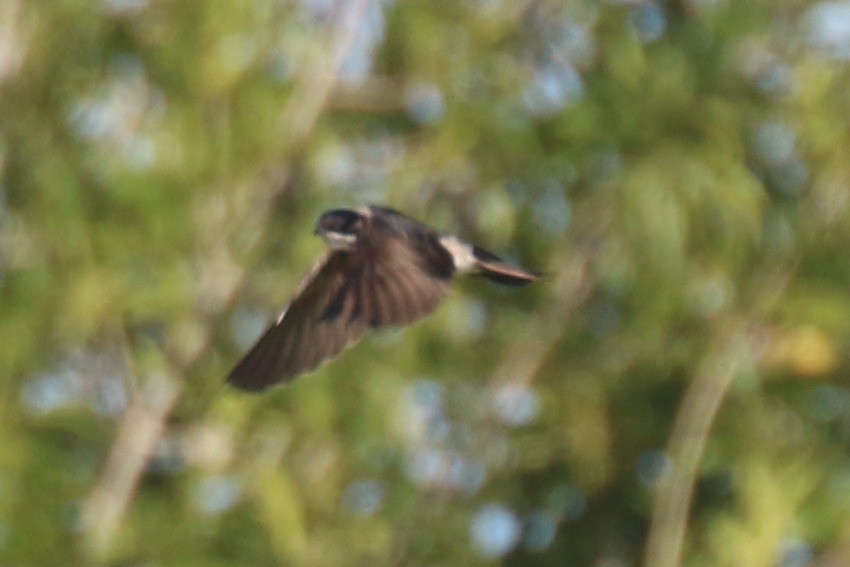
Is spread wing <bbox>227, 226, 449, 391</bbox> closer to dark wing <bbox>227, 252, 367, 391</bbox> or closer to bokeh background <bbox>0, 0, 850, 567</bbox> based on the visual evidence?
dark wing <bbox>227, 252, 367, 391</bbox>

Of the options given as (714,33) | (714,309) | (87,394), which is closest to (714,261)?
(714,309)

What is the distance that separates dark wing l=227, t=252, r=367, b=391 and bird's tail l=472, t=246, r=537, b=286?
29 centimetres

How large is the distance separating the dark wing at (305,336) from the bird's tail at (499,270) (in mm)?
286

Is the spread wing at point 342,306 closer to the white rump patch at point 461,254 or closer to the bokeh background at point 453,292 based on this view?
the white rump patch at point 461,254

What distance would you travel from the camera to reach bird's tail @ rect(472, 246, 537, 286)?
474 cm

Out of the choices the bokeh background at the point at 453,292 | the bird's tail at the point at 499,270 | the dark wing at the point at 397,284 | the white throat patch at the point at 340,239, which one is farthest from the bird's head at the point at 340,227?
the bokeh background at the point at 453,292

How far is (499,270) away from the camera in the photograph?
480 cm

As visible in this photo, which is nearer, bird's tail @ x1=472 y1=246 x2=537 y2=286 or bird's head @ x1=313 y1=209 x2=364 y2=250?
bird's head @ x1=313 y1=209 x2=364 y2=250

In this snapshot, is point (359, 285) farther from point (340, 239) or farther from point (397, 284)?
point (340, 239)

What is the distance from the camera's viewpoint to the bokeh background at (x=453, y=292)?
612 cm

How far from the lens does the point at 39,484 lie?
6.30 metres

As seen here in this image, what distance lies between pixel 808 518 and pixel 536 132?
1.31m

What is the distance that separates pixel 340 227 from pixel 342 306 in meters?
0.18

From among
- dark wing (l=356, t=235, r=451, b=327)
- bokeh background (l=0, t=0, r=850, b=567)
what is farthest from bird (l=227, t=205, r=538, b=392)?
bokeh background (l=0, t=0, r=850, b=567)
